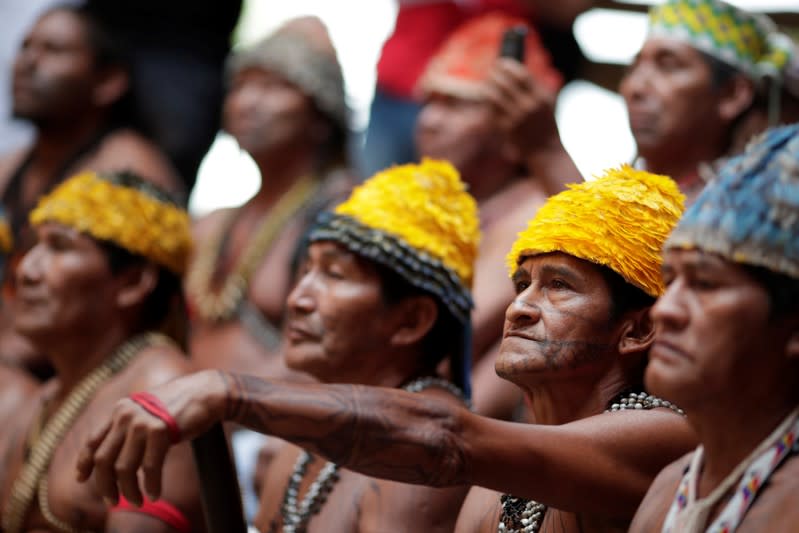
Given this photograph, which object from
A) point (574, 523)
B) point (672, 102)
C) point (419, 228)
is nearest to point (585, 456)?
point (574, 523)

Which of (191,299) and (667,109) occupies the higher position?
(667,109)

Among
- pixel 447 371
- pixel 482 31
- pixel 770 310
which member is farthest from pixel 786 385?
pixel 482 31

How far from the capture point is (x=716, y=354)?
2.46m

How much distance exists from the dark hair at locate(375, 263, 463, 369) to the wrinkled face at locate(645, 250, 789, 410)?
1.53m

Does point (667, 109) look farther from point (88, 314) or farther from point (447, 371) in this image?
point (88, 314)

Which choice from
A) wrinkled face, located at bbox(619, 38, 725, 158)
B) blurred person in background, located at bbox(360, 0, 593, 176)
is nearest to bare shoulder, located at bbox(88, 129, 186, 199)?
blurred person in background, located at bbox(360, 0, 593, 176)

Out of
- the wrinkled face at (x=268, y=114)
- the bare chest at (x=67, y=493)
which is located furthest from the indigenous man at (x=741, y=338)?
the wrinkled face at (x=268, y=114)

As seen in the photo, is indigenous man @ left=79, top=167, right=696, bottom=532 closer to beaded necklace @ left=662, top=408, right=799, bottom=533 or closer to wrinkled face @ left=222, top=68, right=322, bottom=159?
beaded necklace @ left=662, top=408, right=799, bottom=533

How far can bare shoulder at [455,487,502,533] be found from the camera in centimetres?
327

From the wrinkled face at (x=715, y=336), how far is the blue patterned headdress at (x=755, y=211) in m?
0.04

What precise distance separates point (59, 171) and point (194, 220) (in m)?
0.72

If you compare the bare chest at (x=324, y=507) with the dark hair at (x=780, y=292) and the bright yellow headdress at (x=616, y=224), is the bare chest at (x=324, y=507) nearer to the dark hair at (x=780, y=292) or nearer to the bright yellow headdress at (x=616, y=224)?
the bright yellow headdress at (x=616, y=224)

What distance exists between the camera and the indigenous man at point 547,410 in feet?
8.38

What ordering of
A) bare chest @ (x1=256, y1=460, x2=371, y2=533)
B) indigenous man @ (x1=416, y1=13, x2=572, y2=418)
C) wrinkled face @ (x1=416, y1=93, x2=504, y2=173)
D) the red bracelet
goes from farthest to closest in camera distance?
wrinkled face @ (x1=416, y1=93, x2=504, y2=173)
indigenous man @ (x1=416, y1=13, x2=572, y2=418)
bare chest @ (x1=256, y1=460, x2=371, y2=533)
the red bracelet
